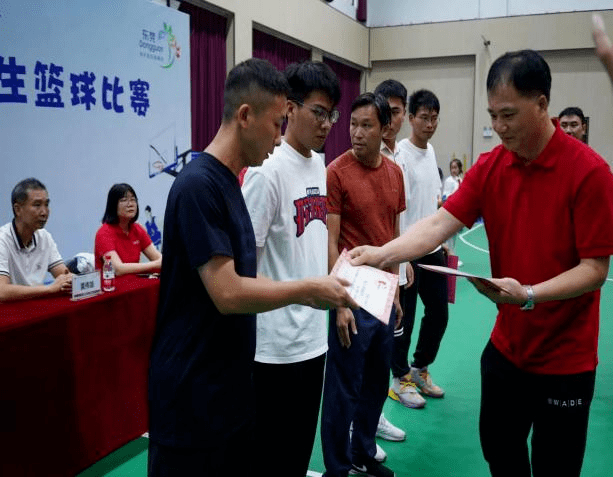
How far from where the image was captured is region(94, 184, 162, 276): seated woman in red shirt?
4.13 m

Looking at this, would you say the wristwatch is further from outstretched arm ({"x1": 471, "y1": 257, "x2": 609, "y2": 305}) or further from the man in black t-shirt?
the man in black t-shirt

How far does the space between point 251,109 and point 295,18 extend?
31.8ft

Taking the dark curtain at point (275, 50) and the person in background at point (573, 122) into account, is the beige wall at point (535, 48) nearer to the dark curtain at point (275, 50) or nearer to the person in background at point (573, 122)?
the dark curtain at point (275, 50)

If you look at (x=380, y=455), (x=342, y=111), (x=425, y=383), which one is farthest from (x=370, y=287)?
(x=342, y=111)

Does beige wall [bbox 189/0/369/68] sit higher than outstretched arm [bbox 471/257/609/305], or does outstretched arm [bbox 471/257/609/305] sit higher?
beige wall [bbox 189/0/369/68]

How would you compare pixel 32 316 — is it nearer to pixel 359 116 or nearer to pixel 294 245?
pixel 294 245

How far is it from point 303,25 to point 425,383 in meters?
8.59

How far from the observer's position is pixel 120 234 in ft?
14.2

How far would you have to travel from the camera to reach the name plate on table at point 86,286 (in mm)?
2846

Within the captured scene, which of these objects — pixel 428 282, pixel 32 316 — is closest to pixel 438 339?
pixel 428 282

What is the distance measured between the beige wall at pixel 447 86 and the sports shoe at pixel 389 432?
12.0m

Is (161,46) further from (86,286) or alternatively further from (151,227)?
(86,286)

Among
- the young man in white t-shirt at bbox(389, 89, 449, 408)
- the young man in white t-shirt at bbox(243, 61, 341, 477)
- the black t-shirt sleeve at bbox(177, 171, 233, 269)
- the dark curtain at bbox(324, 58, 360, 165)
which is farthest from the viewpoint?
the dark curtain at bbox(324, 58, 360, 165)

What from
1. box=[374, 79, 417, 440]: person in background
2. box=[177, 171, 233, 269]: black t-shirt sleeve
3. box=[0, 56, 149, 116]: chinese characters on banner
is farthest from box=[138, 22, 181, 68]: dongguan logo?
box=[177, 171, 233, 269]: black t-shirt sleeve
